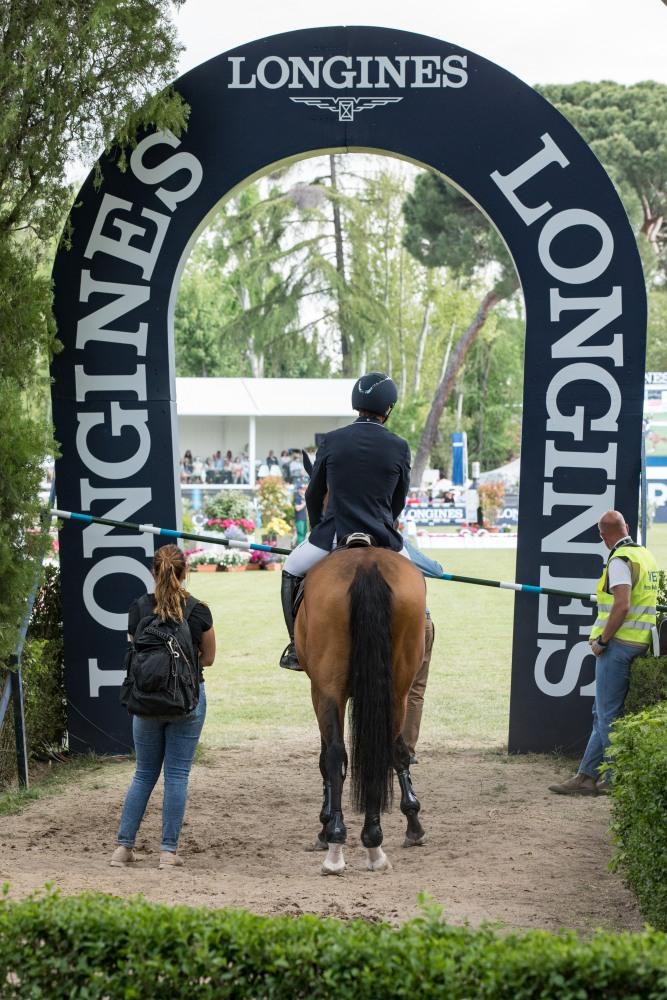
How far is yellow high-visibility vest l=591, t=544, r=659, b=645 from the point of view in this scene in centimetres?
730

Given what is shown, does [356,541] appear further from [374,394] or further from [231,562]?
[231,562]

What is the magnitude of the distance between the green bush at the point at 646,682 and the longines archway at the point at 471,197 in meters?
0.99

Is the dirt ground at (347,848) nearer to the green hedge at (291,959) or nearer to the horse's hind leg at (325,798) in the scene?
the horse's hind leg at (325,798)

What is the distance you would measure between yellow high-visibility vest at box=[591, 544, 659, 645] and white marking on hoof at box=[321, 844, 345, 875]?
8.27 ft

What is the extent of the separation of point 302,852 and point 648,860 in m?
2.25

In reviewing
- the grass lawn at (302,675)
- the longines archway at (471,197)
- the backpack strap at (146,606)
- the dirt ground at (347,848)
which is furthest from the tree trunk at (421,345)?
the backpack strap at (146,606)

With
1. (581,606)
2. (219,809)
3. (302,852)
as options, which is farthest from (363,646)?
(581,606)

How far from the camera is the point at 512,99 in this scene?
8180 millimetres

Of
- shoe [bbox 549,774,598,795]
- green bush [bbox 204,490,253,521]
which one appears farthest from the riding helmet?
green bush [bbox 204,490,253,521]

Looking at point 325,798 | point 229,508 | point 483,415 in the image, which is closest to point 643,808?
point 325,798

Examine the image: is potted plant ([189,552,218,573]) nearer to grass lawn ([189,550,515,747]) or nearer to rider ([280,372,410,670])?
grass lawn ([189,550,515,747])

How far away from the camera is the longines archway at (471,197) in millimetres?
8180

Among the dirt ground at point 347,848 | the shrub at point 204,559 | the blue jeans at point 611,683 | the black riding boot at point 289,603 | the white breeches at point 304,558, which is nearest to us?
the dirt ground at point 347,848

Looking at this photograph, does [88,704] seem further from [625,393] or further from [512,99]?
[512,99]
